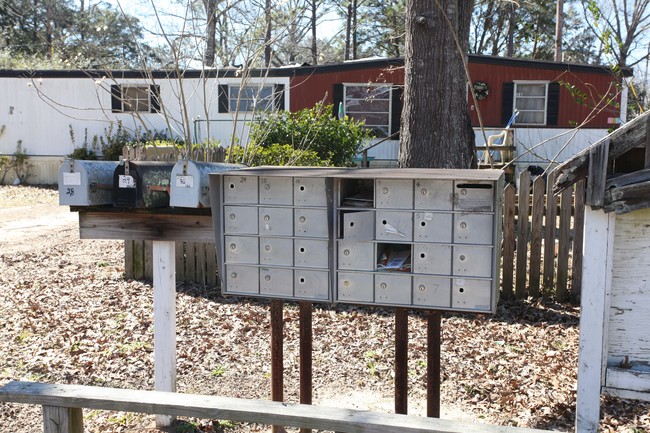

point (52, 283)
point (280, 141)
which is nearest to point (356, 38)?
point (280, 141)

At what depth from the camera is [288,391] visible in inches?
181

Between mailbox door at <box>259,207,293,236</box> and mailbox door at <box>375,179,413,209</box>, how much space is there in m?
0.44

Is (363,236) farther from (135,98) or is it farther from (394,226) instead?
(135,98)

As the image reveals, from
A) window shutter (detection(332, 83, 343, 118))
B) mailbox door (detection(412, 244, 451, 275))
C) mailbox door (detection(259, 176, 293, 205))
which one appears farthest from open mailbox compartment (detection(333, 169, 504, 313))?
window shutter (detection(332, 83, 343, 118))

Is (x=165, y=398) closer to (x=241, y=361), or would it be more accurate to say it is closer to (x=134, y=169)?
(x=134, y=169)

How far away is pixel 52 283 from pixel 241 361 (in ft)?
10.7

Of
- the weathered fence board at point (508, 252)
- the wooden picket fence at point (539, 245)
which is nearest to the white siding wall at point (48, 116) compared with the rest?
the wooden picket fence at point (539, 245)

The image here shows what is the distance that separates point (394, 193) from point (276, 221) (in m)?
0.59

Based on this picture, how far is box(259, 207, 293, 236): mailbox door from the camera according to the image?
3137mm

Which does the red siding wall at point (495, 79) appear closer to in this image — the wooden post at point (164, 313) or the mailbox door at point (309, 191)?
the wooden post at point (164, 313)

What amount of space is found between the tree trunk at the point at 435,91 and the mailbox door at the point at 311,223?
3.53m

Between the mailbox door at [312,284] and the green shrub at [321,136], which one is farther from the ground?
the green shrub at [321,136]

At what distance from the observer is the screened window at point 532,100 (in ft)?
53.9

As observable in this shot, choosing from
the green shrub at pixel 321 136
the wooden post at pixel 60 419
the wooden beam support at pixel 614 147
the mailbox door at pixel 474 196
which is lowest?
the wooden post at pixel 60 419
